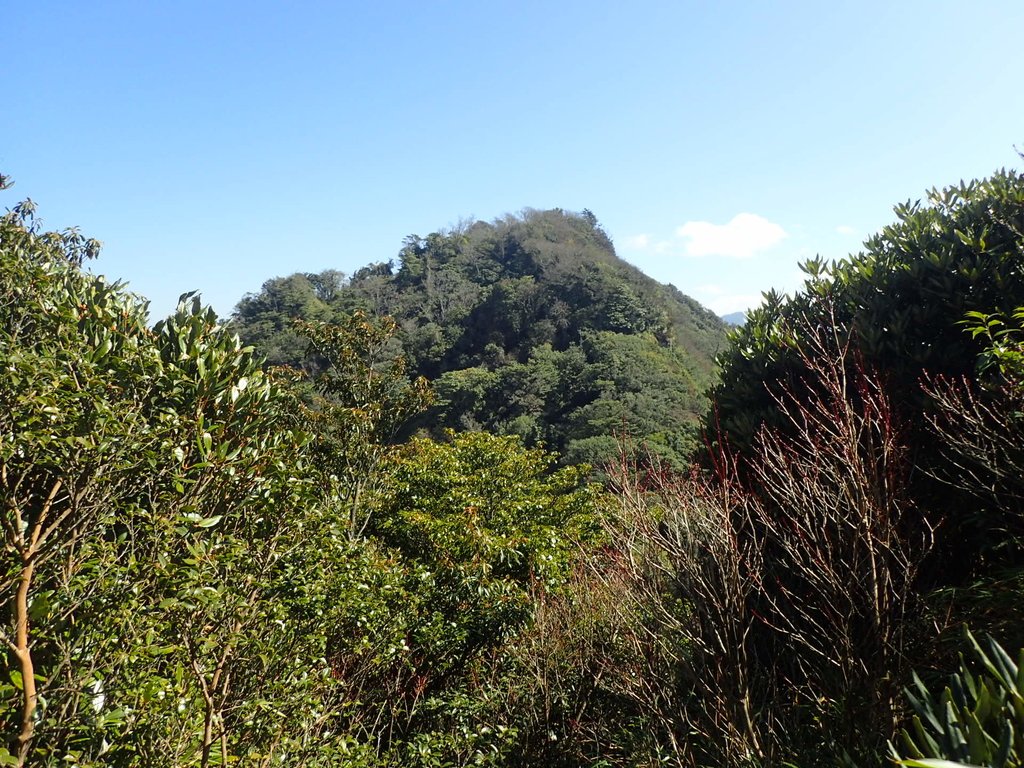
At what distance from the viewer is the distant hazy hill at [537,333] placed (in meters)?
25.7

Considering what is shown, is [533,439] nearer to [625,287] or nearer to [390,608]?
[625,287]

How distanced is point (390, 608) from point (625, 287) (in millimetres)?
31861

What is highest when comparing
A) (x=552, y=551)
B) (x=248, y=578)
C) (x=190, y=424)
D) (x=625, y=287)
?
(x=625, y=287)

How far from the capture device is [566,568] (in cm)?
768

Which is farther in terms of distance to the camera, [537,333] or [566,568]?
[537,333]

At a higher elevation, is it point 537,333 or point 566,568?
point 537,333

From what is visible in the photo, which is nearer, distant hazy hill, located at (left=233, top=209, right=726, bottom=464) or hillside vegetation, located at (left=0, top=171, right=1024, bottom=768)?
hillside vegetation, located at (left=0, top=171, right=1024, bottom=768)

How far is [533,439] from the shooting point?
2616 cm

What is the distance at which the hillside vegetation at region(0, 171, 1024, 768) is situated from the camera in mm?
2650

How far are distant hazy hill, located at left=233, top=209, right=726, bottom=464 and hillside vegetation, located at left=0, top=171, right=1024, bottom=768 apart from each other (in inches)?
431

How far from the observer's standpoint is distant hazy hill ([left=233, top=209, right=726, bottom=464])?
25672mm

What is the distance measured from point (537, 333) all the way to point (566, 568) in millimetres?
28492

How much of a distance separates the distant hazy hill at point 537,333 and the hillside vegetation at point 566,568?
10.9 m

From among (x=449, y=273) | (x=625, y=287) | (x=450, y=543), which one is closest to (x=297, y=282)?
(x=449, y=273)
